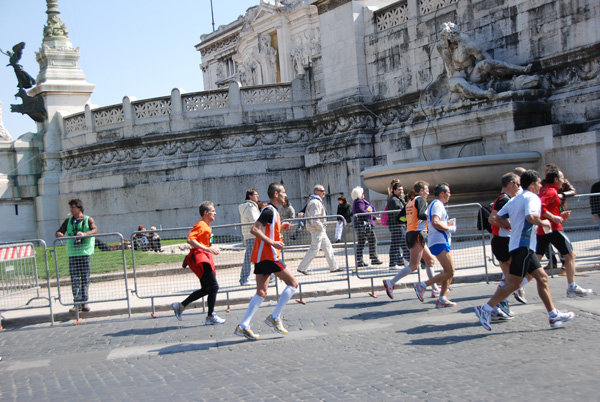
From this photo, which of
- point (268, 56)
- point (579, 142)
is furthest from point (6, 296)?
point (268, 56)

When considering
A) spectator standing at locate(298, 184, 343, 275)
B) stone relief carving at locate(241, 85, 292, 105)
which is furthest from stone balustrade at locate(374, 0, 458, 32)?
spectator standing at locate(298, 184, 343, 275)

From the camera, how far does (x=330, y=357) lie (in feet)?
22.0

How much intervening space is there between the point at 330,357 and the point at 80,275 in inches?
210

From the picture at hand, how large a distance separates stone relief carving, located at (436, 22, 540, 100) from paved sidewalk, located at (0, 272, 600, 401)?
7323 mm

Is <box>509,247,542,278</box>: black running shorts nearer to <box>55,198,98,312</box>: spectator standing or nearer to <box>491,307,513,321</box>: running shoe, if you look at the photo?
<box>491,307,513,321</box>: running shoe

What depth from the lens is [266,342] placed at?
25.3 feet

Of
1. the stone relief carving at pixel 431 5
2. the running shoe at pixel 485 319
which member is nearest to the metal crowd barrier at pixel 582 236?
the running shoe at pixel 485 319

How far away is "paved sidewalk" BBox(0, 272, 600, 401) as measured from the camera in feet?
18.0

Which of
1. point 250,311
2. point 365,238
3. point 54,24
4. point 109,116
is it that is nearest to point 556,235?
point 365,238

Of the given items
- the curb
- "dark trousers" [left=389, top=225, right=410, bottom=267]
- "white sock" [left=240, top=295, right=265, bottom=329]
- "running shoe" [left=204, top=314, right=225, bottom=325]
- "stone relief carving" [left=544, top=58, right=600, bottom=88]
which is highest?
"stone relief carving" [left=544, top=58, right=600, bottom=88]

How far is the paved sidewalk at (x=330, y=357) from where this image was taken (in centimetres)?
548

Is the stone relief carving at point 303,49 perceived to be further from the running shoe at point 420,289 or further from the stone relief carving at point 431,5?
the running shoe at point 420,289

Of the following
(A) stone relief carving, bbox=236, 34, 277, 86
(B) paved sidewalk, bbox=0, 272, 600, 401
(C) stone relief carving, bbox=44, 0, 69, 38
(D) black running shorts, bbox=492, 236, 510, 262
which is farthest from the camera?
(A) stone relief carving, bbox=236, 34, 277, 86

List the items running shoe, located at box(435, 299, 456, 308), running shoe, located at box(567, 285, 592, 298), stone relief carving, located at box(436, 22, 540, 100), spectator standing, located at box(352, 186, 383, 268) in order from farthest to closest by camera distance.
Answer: stone relief carving, located at box(436, 22, 540, 100)
spectator standing, located at box(352, 186, 383, 268)
running shoe, located at box(435, 299, 456, 308)
running shoe, located at box(567, 285, 592, 298)
